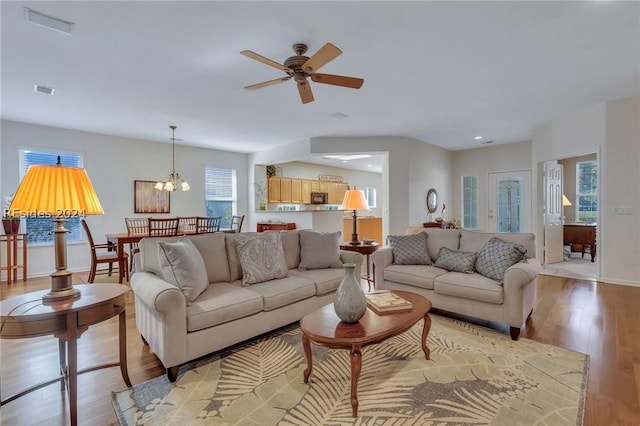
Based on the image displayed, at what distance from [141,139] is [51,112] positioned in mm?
1708

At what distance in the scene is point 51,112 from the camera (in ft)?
14.6

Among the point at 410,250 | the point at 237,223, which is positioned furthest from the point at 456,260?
the point at 237,223

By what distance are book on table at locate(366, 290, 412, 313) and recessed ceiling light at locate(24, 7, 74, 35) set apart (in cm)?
312

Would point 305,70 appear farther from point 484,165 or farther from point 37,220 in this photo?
point 484,165

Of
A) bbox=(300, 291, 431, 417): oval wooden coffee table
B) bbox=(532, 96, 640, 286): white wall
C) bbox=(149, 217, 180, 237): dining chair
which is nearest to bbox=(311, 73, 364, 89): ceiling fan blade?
bbox=(300, 291, 431, 417): oval wooden coffee table

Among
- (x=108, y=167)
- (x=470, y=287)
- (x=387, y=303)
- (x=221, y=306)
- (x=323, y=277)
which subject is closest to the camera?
(x=387, y=303)

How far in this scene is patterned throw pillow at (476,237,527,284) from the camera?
2.84 m

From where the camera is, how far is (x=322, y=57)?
2295mm

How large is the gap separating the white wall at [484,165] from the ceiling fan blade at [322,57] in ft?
21.1

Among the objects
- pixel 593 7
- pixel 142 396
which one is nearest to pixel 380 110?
pixel 593 7

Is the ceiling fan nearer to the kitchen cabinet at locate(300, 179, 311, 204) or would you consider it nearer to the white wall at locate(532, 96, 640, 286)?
the white wall at locate(532, 96, 640, 286)

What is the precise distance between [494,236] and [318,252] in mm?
1923

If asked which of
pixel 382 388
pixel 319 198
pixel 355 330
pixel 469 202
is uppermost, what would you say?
pixel 319 198

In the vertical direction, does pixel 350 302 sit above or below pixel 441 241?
below
